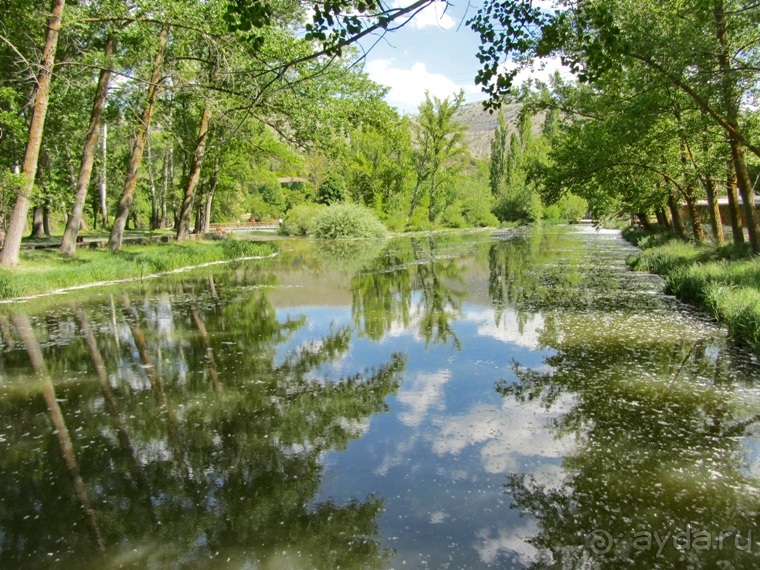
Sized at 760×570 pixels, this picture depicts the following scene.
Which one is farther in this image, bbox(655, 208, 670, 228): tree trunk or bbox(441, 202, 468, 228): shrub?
bbox(441, 202, 468, 228): shrub

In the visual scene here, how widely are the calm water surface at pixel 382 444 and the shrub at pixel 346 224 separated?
31421mm

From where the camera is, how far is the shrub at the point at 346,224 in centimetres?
4206

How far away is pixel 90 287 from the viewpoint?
16.2 meters

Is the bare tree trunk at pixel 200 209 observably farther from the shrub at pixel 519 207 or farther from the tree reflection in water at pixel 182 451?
the shrub at pixel 519 207

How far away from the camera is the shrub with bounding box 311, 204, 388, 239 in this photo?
4206 cm

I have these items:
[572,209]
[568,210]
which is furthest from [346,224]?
[572,209]

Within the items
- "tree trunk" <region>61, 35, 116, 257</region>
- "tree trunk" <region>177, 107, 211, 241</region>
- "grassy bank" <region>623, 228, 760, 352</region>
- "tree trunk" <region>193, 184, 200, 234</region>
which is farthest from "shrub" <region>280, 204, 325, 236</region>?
"grassy bank" <region>623, 228, 760, 352</region>

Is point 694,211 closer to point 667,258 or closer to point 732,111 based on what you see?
point 667,258

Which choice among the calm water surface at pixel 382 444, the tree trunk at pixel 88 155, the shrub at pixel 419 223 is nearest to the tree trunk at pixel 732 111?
the calm water surface at pixel 382 444

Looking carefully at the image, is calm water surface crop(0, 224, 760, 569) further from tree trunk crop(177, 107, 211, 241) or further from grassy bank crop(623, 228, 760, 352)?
tree trunk crop(177, 107, 211, 241)

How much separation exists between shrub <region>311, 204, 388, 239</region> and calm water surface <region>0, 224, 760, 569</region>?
31.4 metres

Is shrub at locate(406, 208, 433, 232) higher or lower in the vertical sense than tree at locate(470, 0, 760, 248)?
lower

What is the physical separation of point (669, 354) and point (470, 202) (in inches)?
2234

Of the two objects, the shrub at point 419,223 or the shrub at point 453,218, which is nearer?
the shrub at point 419,223
